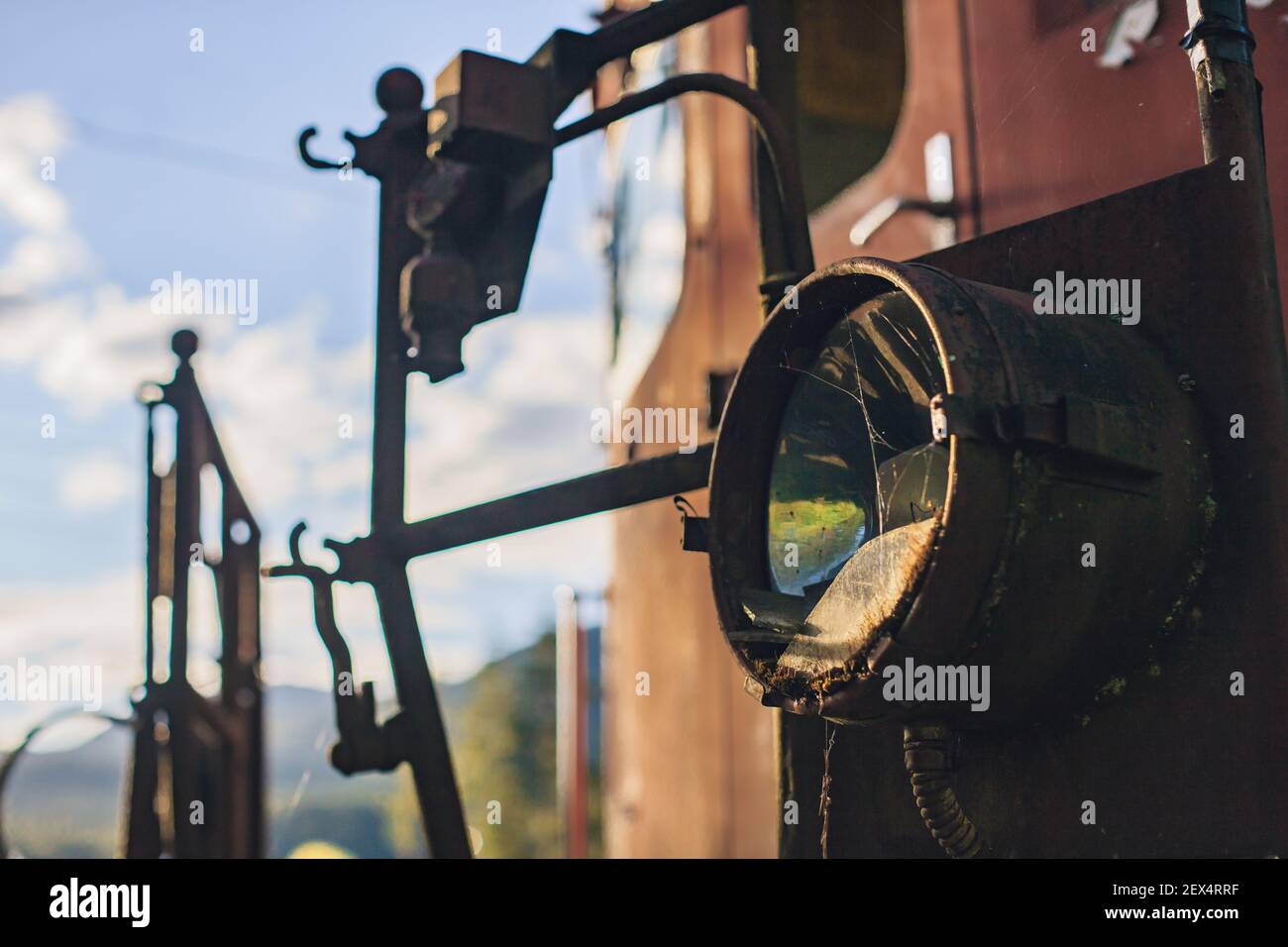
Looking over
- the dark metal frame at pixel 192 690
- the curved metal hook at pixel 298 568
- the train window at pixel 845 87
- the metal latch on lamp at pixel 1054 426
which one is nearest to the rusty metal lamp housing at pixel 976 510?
the metal latch on lamp at pixel 1054 426

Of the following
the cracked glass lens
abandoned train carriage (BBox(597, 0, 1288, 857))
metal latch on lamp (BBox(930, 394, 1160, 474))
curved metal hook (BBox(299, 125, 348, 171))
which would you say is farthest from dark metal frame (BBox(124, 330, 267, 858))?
metal latch on lamp (BBox(930, 394, 1160, 474))

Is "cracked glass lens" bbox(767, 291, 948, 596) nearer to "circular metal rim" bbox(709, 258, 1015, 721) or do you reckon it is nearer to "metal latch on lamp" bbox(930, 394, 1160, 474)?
"circular metal rim" bbox(709, 258, 1015, 721)

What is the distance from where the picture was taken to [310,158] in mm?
2816

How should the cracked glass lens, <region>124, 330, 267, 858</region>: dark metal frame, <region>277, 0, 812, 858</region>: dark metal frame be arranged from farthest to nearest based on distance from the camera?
<region>124, 330, 267, 858</region>: dark metal frame, <region>277, 0, 812, 858</region>: dark metal frame, the cracked glass lens

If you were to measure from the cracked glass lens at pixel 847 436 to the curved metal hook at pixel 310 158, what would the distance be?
4.71 ft

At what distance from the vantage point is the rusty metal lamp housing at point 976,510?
1.46 m

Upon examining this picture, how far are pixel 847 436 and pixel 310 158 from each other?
1.56 meters

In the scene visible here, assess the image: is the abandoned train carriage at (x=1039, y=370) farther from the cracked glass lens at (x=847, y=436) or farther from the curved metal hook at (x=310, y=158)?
the curved metal hook at (x=310, y=158)

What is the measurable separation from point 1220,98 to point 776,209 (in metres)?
0.79

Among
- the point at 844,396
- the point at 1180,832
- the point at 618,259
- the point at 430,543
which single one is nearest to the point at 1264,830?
the point at 1180,832

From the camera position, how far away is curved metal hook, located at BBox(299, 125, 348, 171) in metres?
2.80

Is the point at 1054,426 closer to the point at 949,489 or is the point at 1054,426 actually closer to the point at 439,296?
the point at 949,489

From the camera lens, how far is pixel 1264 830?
1.52m

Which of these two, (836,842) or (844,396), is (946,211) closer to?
(844,396)
